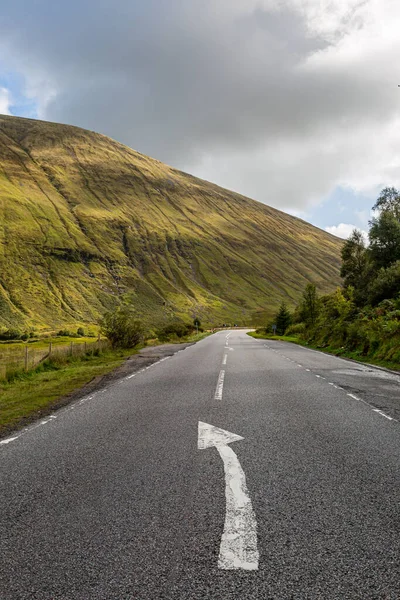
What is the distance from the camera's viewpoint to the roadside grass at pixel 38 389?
383 inches

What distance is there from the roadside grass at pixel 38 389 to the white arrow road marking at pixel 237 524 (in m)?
4.92

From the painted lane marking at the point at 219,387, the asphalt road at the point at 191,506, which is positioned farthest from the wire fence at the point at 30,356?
the asphalt road at the point at 191,506

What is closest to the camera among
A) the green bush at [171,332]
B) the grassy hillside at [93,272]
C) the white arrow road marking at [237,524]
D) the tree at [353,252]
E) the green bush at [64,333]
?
the white arrow road marking at [237,524]

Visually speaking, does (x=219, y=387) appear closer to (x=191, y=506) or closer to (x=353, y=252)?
(x=191, y=506)

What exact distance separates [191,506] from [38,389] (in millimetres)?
11099

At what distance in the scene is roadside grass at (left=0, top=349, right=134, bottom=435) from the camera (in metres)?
9.72

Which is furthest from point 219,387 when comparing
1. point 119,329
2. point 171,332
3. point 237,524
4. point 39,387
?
point 171,332

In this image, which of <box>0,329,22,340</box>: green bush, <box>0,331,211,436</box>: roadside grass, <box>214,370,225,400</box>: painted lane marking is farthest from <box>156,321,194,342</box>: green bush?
<box>0,329,22,340</box>: green bush

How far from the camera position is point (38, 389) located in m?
14.0

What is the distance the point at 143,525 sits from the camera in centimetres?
379

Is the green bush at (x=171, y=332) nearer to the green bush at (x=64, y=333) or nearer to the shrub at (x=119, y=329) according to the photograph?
the shrub at (x=119, y=329)

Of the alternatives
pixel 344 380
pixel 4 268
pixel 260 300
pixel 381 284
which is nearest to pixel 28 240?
pixel 4 268

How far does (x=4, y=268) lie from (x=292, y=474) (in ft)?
458

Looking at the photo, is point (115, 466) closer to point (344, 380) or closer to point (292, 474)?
point (292, 474)
